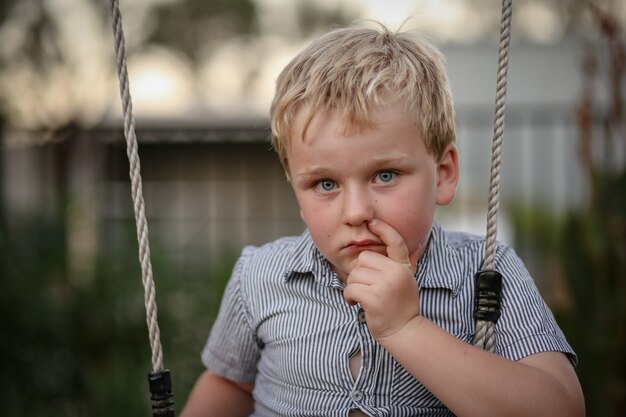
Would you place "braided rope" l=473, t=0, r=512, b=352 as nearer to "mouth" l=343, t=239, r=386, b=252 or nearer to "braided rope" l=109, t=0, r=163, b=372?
"mouth" l=343, t=239, r=386, b=252

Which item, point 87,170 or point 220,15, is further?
point 220,15

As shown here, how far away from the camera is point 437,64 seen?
5.64 ft

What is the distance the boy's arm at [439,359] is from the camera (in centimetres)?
145

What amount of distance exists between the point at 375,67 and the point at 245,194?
35.1 ft

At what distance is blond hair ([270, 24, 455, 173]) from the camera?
1.55 meters

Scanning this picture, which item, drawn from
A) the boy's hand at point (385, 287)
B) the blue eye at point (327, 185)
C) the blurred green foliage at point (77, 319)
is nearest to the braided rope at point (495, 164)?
the boy's hand at point (385, 287)

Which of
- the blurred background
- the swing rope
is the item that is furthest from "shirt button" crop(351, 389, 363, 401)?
the blurred background

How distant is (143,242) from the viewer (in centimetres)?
159

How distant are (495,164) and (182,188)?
34.4 ft

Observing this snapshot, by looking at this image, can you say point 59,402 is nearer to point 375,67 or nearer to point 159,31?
point 375,67

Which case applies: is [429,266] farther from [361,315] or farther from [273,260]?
[273,260]

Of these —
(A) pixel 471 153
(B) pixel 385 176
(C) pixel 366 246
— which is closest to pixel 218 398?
(C) pixel 366 246

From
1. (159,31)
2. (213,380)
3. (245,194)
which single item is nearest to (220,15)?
(159,31)

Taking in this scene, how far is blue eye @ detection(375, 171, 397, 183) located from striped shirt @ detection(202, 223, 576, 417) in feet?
0.95
